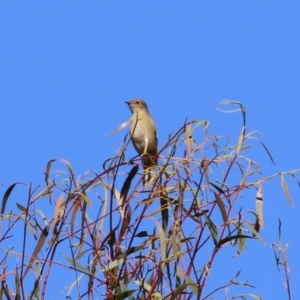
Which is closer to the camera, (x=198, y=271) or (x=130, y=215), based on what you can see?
(x=198, y=271)

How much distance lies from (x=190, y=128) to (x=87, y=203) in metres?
0.40

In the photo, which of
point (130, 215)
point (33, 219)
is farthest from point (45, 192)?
point (130, 215)

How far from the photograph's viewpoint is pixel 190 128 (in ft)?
8.93

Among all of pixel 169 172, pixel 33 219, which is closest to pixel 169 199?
pixel 169 172

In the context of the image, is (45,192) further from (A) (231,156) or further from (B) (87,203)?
(A) (231,156)

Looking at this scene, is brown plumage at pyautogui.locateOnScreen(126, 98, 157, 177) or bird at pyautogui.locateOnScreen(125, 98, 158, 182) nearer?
bird at pyautogui.locateOnScreen(125, 98, 158, 182)

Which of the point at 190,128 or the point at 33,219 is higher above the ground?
the point at 190,128

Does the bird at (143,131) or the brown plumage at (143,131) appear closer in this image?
the bird at (143,131)

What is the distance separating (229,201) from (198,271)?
0.87ft

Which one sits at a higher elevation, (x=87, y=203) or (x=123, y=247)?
(x=87, y=203)

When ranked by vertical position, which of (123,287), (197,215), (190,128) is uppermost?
(190,128)

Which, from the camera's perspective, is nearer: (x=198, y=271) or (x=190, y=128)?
(x=198, y=271)

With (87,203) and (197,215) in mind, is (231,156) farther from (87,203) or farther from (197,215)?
(87,203)

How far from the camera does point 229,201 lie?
2.60 metres
